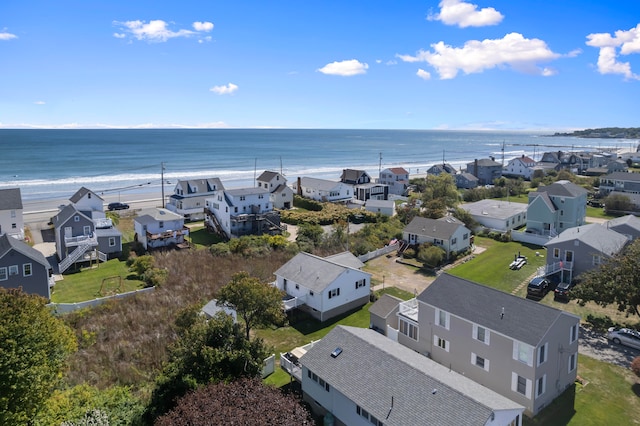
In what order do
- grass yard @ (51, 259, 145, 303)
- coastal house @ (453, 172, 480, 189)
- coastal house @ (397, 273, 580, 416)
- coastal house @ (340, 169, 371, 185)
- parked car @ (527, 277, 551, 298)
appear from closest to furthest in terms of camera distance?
coastal house @ (397, 273, 580, 416)
grass yard @ (51, 259, 145, 303)
parked car @ (527, 277, 551, 298)
coastal house @ (340, 169, 371, 185)
coastal house @ (453, 172, 480, 189)

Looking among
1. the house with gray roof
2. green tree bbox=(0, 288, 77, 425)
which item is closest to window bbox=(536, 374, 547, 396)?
the house with gray roof

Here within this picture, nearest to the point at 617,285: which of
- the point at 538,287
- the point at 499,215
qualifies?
the point at 538,287

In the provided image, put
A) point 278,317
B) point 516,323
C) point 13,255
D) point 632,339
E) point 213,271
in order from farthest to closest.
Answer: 1. point 213,271
2. point 13,255
3. point 632,339
4. point 278,317
5. point 516,323

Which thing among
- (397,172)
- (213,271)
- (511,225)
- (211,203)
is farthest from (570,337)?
(397,172)

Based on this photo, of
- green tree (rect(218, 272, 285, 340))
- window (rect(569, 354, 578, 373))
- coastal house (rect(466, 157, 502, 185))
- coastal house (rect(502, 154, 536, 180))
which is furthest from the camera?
coastal house (rect(502, 154, 536, 180))

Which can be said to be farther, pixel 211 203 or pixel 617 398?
pixel 211 203

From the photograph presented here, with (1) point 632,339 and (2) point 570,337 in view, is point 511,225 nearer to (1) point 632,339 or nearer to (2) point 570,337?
(1) point 632,339


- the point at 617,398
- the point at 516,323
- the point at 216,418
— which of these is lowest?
Result: the point at 617,398

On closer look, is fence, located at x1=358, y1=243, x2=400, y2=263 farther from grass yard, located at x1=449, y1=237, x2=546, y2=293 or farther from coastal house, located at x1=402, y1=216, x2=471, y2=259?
grass yard, located at x1=449, y1=237, x2=546, y2=293
